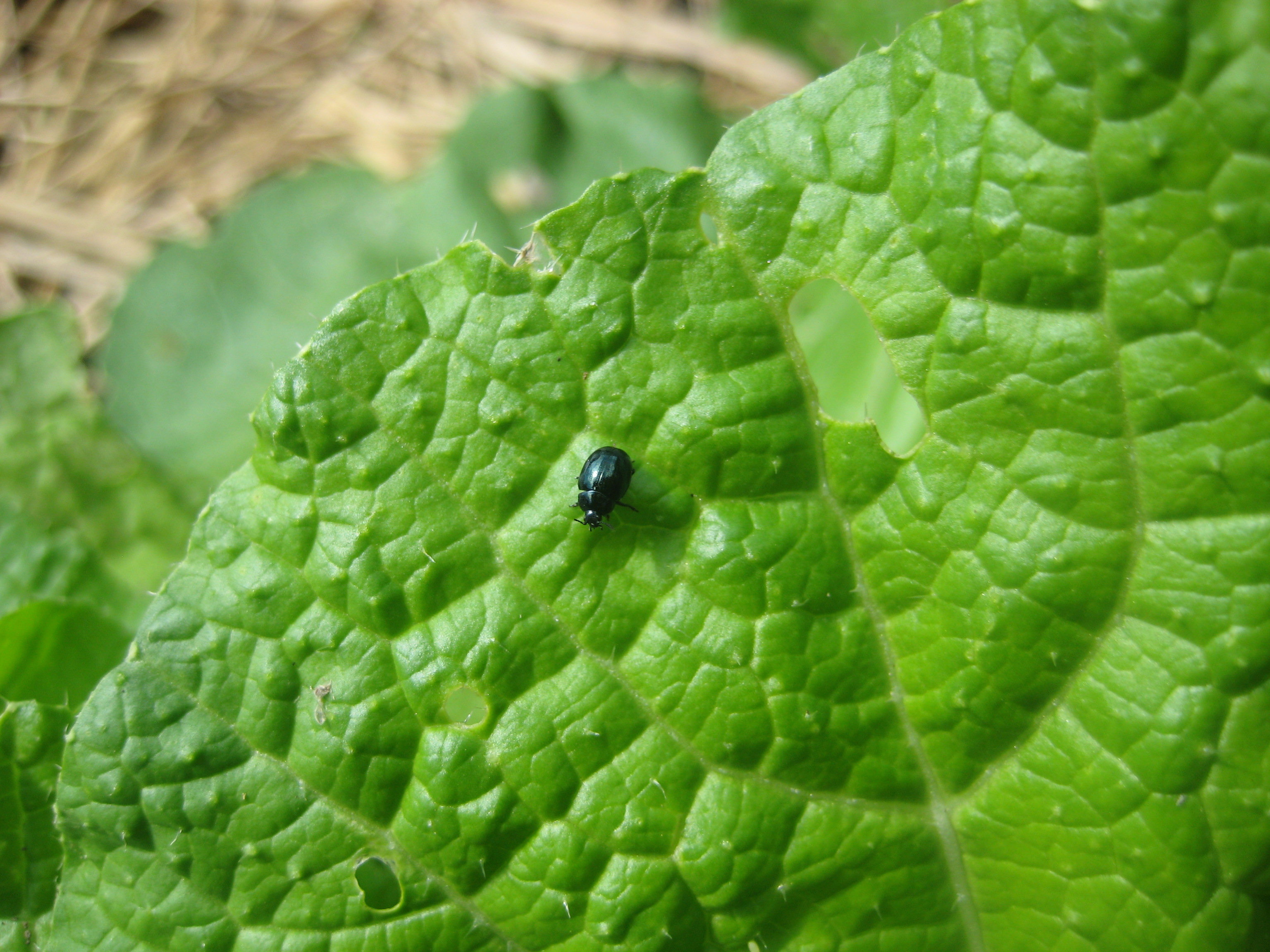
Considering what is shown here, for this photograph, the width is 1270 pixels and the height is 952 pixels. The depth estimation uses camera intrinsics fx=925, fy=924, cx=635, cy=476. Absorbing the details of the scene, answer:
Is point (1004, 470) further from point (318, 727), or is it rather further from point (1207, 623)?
point (318, 727)

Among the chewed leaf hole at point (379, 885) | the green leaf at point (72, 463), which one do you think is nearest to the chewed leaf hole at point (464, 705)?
the chewed leaf hole at point (379, 885)

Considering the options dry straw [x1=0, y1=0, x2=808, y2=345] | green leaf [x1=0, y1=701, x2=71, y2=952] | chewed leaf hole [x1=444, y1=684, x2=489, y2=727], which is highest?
dry straw [x1=0, y1=0, x2=808, y2=345]

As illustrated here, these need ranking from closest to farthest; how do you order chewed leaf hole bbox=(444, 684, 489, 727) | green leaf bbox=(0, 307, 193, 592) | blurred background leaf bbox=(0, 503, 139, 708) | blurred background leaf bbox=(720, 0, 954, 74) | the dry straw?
chewed leaf hole bbox=(444, 684, 489, 727) < blurred background leaf bbox=(0, 503, 139, 708) < green leaf bbox=(0, 307, 193, 592) < blurred background leaf bbox=(720, 0, 954, 74) < the dry straw

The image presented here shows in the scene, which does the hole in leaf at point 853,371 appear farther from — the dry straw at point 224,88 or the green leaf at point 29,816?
the dry straw at point 224,88

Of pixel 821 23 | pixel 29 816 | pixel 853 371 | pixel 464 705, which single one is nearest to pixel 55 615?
pixel 29 816

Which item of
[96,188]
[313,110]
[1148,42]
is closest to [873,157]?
[1148,42]

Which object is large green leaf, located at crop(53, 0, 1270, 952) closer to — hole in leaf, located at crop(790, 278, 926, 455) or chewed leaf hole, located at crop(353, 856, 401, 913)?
chewed leaf hole, located at crop(353, 856, 401, 913)

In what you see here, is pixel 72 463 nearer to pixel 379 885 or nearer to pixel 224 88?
pixel 379 885

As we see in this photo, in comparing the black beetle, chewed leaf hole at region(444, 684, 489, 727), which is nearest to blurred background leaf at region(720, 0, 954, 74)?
the black beetle
